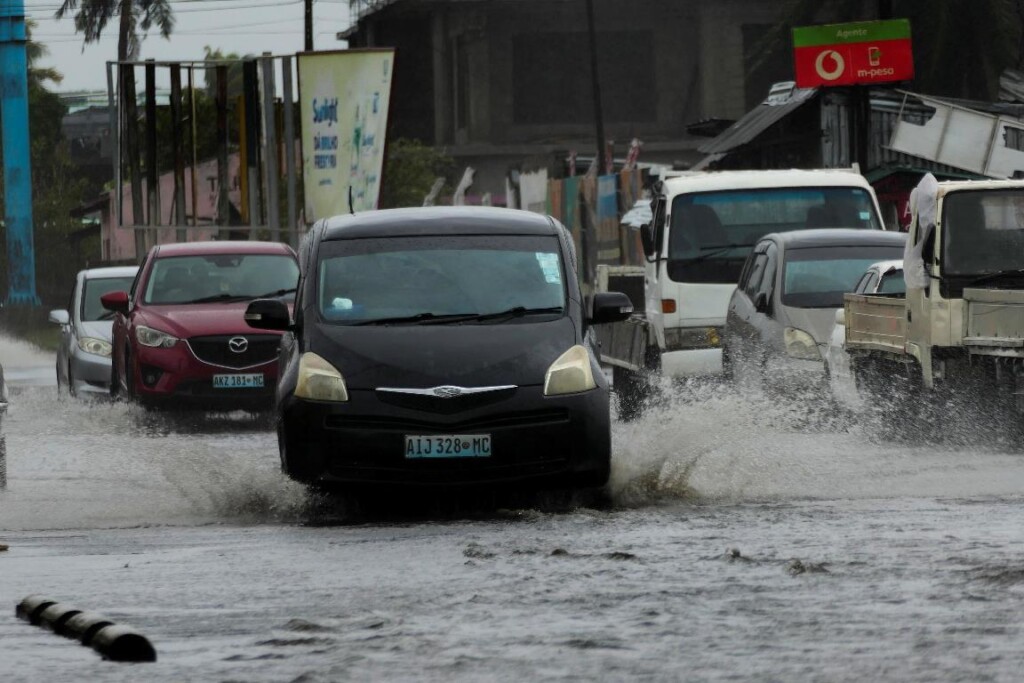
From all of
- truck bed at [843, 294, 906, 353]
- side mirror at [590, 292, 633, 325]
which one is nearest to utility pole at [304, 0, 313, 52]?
truck bed at [843, 294, 906, 353]

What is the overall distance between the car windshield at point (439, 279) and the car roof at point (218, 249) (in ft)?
28.2

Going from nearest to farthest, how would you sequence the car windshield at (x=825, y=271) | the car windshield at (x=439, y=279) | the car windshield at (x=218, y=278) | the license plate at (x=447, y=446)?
the license plate at (x=447, y=446) → the car windshield at (x=439, y=279) → the car windshield at (x=825, y=271) → the car windshield at (x=218, y=278)

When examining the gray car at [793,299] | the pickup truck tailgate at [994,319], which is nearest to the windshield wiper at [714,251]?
the gray car at [793,299]

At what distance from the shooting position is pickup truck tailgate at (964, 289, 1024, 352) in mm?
15086

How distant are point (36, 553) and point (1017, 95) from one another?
41.4 metres

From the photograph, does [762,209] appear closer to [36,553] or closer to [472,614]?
[36,553]

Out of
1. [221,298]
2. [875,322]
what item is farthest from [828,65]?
[875,322]

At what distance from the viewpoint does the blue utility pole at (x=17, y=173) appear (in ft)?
174

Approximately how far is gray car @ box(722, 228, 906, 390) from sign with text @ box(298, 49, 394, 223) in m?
19.4

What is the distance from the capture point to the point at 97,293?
78.9ft

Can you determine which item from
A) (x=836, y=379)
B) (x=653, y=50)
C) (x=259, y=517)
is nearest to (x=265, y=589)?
(x=259, y=517)

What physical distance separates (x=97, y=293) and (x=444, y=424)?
43.6 ft

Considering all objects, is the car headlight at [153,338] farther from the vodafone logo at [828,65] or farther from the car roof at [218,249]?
the vodafone logo at [828,65]

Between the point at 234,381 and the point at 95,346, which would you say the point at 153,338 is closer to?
the point at 234,381
